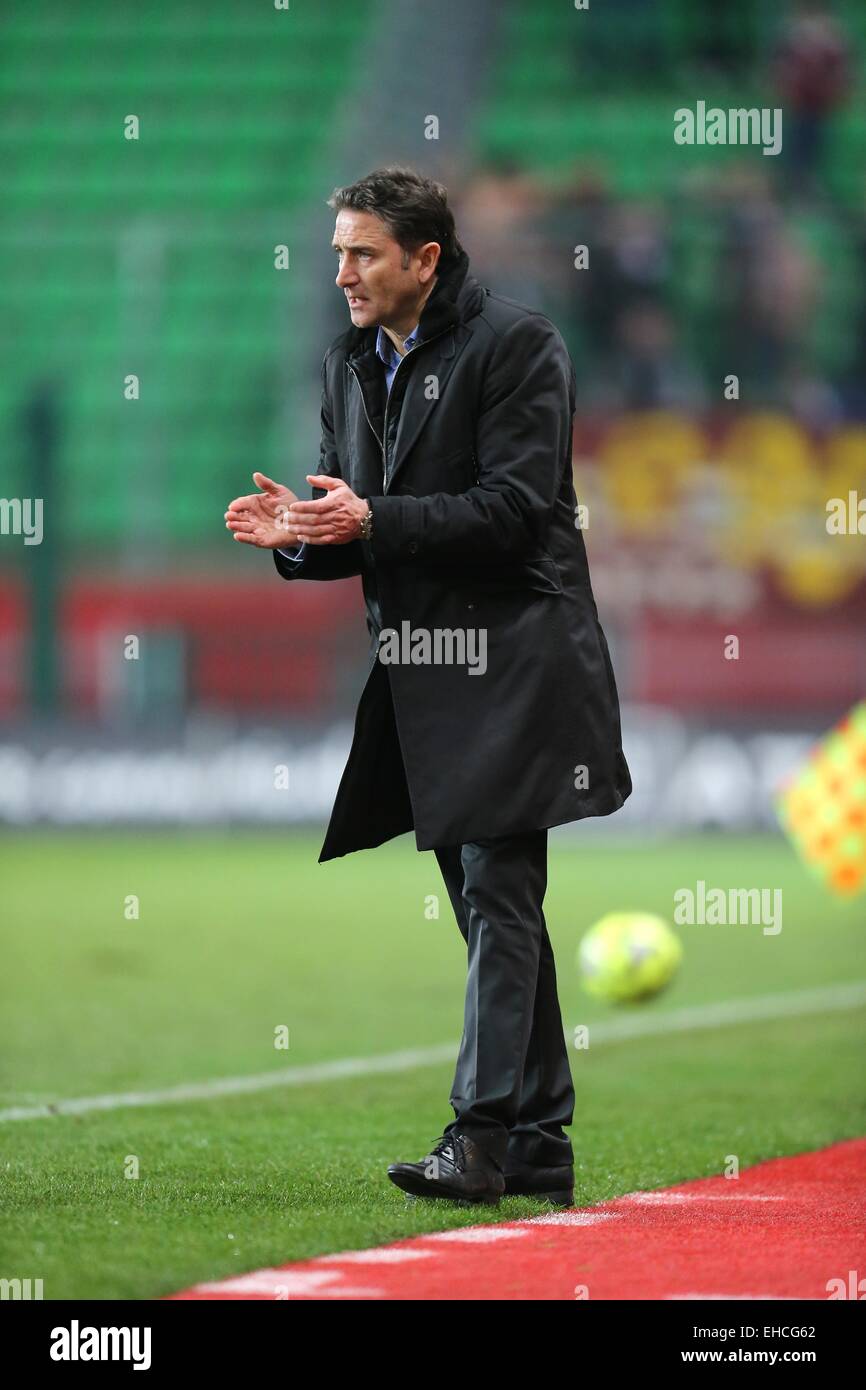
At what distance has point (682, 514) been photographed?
18.7 metres

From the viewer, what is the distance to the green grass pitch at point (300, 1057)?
4250 mm

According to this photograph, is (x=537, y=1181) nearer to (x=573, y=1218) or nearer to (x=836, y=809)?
(x=573, y=1218)

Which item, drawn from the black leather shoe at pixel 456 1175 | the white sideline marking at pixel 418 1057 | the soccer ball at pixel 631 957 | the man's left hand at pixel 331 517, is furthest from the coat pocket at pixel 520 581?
the soccer ball at pixel 631 957

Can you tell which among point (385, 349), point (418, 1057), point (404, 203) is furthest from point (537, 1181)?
point (418, 1057)

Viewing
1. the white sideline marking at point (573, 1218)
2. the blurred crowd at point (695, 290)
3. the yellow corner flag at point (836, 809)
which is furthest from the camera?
the blurred crowd at point (695, 290)

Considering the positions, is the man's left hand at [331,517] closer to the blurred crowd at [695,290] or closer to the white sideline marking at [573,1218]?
the white sideline marking at [573,1218]

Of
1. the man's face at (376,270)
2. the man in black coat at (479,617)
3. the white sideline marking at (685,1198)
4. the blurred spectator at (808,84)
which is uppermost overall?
the blurred spectator at (808,84)

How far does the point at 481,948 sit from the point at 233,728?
1310 cm

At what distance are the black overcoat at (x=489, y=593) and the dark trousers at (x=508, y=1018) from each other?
0.40ft

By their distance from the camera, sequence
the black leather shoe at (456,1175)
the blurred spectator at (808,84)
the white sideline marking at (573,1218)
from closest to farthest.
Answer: the white sideline marking at (573,1218) < the black leather shoe at (456,1175) < the blurred spectator at (808,84)

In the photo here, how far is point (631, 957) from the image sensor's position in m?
8.36

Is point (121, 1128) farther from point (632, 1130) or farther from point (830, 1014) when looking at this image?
point (830, 1014)

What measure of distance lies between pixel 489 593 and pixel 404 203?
810mm
